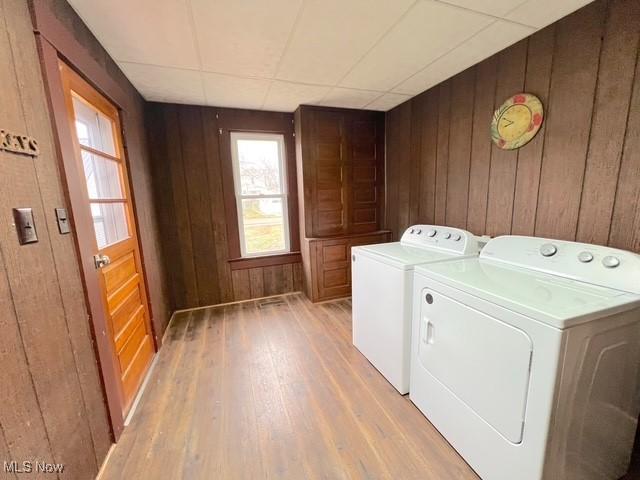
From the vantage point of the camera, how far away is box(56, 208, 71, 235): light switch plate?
1.07 meters

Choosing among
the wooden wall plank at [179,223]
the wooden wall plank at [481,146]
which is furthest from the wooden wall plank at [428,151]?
the wooden wall plank at [179,223]

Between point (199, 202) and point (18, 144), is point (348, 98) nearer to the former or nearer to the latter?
point (199, 202)

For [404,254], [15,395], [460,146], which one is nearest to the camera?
[15,395]

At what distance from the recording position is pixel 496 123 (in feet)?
6.12

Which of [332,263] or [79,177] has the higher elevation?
[79,177]

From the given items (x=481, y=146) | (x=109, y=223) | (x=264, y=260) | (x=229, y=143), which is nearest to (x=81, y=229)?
(x=109, y=223)

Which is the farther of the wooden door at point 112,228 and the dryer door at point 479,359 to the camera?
the wooden door at point 112,228

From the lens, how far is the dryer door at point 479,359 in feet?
3.17

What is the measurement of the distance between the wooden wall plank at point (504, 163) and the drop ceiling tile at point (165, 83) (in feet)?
7.32

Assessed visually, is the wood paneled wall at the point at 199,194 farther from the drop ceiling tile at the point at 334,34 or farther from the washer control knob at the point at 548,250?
the washer control knob at the point at 548,250

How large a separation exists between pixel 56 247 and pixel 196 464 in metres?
1.17

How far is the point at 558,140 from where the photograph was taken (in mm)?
1545

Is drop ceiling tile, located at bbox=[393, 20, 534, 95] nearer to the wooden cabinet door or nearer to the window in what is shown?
the wooden cabinet door

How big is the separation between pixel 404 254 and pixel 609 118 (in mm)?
1245
